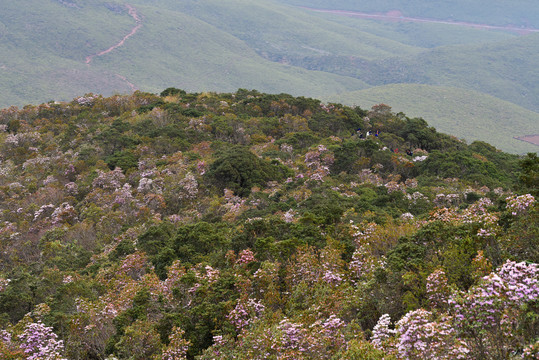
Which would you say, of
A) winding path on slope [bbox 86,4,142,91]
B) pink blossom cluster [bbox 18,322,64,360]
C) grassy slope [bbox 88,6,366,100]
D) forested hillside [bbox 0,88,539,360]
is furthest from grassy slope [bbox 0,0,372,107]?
pink blossom cluster [bbox 18,322,64,360]

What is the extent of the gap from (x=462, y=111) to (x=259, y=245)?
10039 cm

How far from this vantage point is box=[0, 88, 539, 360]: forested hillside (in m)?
9.18

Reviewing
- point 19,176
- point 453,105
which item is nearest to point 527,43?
point 453,105

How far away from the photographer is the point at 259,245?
14906mm

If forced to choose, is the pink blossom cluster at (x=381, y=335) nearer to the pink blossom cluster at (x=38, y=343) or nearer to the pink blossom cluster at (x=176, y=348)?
the pink blossom cluster at (x=176, y=348)

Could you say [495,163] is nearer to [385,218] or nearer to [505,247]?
[385,218]

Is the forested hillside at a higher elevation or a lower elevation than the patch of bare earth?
higher

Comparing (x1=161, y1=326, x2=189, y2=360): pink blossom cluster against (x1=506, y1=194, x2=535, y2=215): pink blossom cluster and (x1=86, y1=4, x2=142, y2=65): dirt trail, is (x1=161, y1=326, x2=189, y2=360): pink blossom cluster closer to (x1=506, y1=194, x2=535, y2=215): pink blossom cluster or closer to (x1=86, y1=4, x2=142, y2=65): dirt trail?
(x1=506, y1=194, x2=535, y2=215): pink blossom cluster

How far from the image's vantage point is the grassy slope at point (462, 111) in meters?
91.3

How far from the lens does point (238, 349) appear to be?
10.2 m

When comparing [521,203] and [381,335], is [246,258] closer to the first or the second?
[381,335]

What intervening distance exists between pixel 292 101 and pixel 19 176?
2592 cm

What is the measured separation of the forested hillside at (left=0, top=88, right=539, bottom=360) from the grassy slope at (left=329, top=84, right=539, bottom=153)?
55844 millimetres

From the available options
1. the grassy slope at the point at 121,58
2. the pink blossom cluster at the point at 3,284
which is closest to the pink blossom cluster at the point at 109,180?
the pink blossom cluster at the point at 3,284
